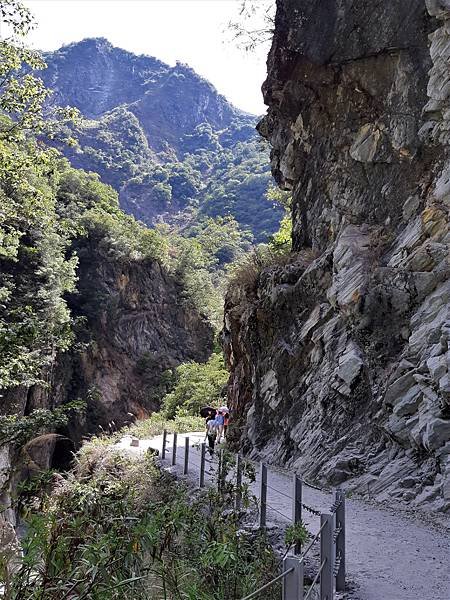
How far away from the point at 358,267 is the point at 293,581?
9.56m

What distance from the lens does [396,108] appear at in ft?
40.2

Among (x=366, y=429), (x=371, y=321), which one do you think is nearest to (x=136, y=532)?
(x=366, y=429)

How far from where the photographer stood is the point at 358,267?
1157 centimetres

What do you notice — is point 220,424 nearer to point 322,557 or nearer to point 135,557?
point 135,557

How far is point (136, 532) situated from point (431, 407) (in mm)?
5525

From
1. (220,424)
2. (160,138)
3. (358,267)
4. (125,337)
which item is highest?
(160,138)

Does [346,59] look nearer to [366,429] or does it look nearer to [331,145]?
[331,145]

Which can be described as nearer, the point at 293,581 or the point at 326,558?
the point at 293,581

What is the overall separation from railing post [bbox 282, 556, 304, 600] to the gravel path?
2.20 metres

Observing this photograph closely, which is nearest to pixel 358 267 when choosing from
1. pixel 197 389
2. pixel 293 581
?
pixel 293 581

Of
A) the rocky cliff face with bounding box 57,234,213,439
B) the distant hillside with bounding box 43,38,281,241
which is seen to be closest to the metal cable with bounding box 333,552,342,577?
the rocky cliff face with bounding box 57,234,213,439

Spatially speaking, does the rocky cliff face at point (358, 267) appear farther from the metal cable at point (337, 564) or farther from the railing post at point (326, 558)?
the railing post at point (326, 558)

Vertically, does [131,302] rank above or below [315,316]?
above

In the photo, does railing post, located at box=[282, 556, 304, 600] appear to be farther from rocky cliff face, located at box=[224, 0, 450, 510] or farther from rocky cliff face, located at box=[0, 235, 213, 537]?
rocky cliff face, located at box=[0, 235, 213, 537]
